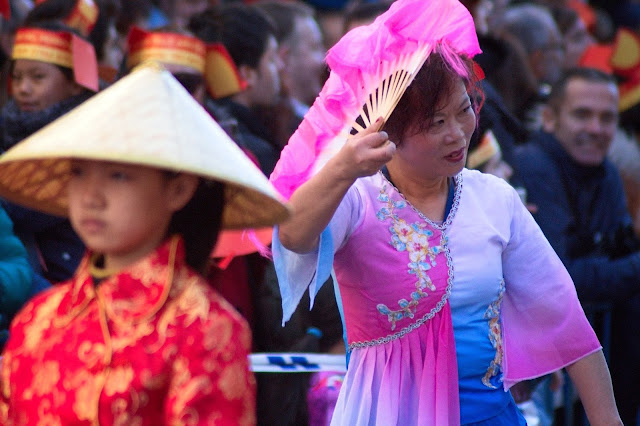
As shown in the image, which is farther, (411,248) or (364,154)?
(411,248)

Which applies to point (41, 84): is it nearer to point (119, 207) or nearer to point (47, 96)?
point (47, 96)

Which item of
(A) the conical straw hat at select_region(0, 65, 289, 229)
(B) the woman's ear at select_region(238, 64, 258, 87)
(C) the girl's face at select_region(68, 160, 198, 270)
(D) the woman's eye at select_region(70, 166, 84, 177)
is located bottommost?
(B) the woman's ear at select_region(238, 64, 258, 87)

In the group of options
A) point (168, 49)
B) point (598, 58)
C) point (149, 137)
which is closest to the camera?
point (149, 137)

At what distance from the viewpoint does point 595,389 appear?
3.32m

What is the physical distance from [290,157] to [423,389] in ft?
2.39

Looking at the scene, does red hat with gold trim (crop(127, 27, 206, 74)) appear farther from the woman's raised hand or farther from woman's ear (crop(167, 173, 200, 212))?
woman's ear (crop(167, 173, 200, 212))

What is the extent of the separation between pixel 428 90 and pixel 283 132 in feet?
8.59

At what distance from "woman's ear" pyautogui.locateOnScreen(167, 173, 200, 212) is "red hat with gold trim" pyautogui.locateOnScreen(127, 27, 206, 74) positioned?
2544 mm

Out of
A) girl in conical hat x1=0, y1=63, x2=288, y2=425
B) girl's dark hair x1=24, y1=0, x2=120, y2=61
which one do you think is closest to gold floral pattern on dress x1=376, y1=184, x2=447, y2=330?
girl in conical hat x1=0, y1=63, x2=288, y2=425

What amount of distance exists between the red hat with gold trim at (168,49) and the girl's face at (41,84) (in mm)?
413

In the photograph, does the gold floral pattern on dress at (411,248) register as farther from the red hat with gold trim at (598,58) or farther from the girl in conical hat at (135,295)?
the red hat with gold trim at (598,58)

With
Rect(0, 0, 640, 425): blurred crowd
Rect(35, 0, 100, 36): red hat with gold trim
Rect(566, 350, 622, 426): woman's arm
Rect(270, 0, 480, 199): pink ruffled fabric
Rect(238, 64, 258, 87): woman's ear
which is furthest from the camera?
Rect(238, 64, 258, 87): woman's ear

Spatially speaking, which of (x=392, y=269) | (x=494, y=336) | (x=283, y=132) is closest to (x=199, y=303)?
(x=392, y=269)

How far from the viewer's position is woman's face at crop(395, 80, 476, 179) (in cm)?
306
